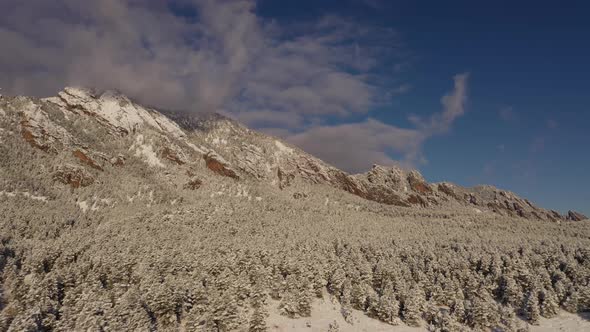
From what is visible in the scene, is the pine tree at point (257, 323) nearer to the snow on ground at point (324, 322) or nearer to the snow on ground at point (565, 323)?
the snow on ground at point (324, 322)

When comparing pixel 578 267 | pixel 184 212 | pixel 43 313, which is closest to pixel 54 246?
pixel 43 313

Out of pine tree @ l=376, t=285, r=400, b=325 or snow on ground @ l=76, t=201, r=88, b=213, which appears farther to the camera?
snow on ground @ l=76, t=201, r=88, b=213

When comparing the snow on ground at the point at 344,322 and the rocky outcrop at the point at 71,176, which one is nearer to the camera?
the snow on ground at the point at 344,322

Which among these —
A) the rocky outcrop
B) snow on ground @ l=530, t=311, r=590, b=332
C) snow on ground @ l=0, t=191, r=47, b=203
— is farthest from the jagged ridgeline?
snow on ground @ l=530, t=311, r=590, b=332

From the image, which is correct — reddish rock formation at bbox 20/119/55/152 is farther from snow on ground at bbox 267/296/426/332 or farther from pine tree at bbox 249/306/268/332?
pine tree at bbox 249/306/268/332

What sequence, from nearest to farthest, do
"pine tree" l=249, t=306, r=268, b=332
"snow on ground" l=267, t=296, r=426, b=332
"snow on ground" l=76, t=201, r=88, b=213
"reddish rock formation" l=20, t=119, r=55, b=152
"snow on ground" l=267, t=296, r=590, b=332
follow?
"pine tree" l=249, t=306, r=268, b=332 → "snow on ground" l=267, t=296, r=426, b=332 → "snow on ground" l=267, t=296, r=590, b=332 → "snow on ground" l=76, t=201, r=88, b=213 → "reddish rock formation" l=20, t=119, r=55, b=152

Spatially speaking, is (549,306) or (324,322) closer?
(324,322)

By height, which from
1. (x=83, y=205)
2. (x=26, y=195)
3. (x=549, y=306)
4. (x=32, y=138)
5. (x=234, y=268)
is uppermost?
(x=32, y=138)

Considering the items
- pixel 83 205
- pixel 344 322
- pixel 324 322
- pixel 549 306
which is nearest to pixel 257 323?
pixel 324 322

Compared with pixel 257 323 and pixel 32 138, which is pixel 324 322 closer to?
pixel 257 323

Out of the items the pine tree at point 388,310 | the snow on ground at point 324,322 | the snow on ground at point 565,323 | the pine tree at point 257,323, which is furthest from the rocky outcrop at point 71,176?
the snow on ground at point 565,323

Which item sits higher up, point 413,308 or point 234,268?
point 413,308

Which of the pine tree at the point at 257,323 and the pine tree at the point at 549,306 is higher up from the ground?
the pine tree at the point at 549,306

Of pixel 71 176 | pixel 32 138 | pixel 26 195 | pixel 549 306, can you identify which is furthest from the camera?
pixel 32 138
